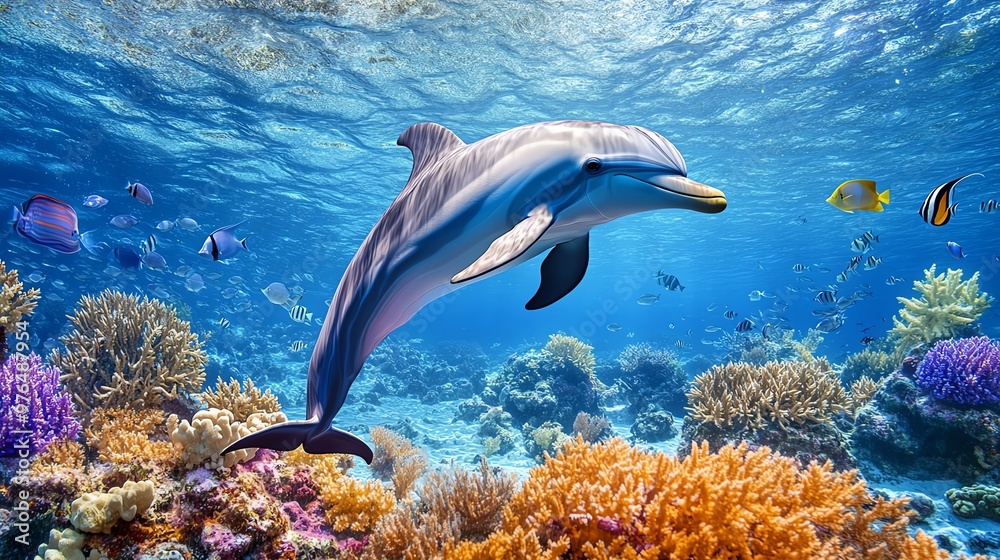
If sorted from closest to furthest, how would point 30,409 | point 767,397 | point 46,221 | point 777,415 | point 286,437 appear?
point 286,437 → point 30,409 → point 46,221 → point 777,415 → point 767,397

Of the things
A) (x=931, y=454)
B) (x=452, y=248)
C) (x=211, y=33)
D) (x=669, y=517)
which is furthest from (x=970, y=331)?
(x=211, y=33)

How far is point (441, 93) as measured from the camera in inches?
618

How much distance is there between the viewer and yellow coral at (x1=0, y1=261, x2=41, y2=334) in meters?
4.56

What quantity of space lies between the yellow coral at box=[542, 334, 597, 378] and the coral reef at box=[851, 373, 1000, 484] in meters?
8.21

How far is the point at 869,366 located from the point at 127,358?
19667mm

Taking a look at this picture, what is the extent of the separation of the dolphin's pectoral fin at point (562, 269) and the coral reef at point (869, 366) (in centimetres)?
1516

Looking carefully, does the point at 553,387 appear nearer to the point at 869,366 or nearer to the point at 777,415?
the point at 777,415

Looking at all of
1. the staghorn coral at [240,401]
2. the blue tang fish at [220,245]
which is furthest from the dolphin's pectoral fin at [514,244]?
the blue tang fish at [220,245]

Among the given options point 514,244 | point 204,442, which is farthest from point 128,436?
point 514,244

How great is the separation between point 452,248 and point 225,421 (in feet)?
9.56

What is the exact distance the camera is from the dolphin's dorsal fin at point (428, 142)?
2.77m

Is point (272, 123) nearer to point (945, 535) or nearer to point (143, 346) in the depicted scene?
point (143, 346)

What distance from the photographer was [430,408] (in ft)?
61.0

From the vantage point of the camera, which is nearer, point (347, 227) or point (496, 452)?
point (496, 452)
